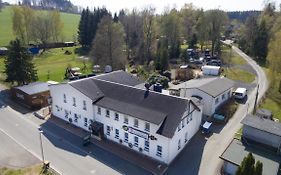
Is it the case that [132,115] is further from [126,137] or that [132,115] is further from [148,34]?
[148,34]

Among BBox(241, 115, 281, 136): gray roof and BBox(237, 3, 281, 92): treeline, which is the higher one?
BBox(237, 3, 281, 92): treeline

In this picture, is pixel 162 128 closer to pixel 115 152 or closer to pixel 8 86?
pixel 115 152

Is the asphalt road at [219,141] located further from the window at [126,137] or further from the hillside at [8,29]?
the hillside at [8,29]

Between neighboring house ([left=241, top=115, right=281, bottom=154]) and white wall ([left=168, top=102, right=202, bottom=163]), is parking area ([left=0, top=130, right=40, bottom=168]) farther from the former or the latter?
neighboring house ([left=241, top=115, right=281, bottom=154])

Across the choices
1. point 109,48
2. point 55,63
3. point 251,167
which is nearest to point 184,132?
point 251,167

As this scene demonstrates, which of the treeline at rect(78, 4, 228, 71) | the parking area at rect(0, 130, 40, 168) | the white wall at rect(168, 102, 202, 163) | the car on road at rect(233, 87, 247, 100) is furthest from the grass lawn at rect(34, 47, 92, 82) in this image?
the car on road at rect(233, 87, 247, 100)

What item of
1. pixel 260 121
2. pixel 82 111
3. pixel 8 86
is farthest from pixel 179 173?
pixel 8 86

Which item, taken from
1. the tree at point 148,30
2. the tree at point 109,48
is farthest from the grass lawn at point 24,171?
the tree at point 148,30
